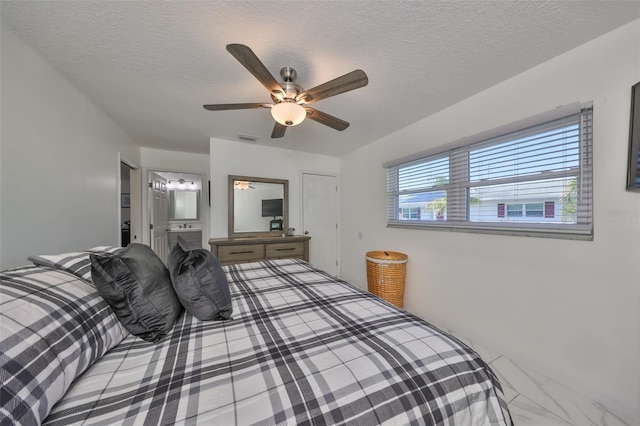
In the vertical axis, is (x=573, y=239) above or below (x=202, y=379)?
above

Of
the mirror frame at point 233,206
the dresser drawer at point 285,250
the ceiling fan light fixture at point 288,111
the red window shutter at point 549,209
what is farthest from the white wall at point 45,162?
the red window shutter at point 549,209

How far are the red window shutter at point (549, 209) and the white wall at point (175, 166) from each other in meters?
4.17

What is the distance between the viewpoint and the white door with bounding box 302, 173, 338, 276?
3824mm

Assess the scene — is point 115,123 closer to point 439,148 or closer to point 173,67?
point 173,67

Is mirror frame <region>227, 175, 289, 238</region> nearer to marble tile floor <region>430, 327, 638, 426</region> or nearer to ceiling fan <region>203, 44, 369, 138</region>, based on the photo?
ceiling fan <region>203, 44, 369, 138</region>

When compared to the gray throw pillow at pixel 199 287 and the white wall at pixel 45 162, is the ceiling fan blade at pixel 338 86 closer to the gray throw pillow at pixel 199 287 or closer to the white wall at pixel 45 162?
the gray throw pillow at pixel 199 287

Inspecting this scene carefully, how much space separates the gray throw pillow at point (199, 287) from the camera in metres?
1.07

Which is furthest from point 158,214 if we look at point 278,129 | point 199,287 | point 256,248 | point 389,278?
point 389,278

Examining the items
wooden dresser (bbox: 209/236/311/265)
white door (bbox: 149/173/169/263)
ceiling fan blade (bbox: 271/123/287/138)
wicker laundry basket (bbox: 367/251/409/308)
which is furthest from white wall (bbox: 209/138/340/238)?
wicker laundry basket (bbox: 367/251/409/308)

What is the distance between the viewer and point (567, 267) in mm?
1516

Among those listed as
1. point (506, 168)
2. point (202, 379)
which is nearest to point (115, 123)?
point (202, 379)

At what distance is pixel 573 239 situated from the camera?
1489 mm

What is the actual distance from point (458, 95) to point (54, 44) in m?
3.05

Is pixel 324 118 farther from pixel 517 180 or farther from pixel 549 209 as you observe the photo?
pixel 549 209
